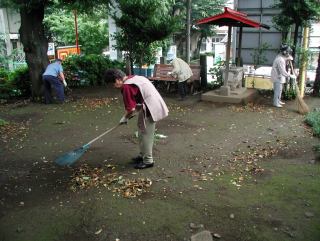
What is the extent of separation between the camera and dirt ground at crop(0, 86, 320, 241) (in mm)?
4117

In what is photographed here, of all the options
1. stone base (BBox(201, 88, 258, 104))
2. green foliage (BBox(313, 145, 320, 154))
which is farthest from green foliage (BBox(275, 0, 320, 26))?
green foliage (BBox(313, 145, 320, 154))

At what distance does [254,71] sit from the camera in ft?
40.2

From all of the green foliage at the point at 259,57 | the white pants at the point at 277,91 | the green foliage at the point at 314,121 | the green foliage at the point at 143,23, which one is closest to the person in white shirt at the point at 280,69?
the white pants at the point at 277,91

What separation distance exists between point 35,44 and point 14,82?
1.74m

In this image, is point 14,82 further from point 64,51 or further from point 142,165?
point 142,165

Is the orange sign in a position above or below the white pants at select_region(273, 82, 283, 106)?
above

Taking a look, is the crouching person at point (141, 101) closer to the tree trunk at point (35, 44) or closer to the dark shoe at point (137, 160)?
the dark shoe at point (137, 160)

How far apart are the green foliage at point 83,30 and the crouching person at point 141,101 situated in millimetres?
13309

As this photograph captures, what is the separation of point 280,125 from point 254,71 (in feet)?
14.3

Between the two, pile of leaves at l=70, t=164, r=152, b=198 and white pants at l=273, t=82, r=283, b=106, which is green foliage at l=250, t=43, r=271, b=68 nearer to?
white pants at l=273, t=82, r=283, b=106

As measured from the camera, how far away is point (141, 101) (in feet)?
18.0

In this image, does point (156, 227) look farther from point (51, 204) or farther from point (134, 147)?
point (134, 147)

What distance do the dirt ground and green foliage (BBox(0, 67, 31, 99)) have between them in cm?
312

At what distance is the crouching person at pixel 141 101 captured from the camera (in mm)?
5246
